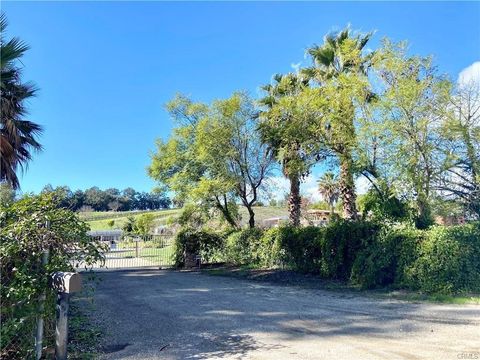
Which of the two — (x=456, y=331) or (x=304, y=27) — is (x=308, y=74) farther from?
(x=456, y=331)

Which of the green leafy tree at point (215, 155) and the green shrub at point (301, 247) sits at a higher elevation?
the green leafy tree at point (215, 155)

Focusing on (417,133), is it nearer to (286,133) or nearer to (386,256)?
(386,256)

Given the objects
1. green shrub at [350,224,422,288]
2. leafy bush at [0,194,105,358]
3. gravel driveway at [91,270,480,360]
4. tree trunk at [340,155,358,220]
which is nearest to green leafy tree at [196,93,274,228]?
tree trunk at [340,155,358,220]

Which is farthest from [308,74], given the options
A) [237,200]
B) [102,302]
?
[102,302]

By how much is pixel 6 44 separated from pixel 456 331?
8930 mm

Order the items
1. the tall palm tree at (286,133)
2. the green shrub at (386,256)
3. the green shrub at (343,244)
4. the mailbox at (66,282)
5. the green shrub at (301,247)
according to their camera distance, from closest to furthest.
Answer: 1. the mailbox at (66,282)
2. the green shrub at (386,256)
3. the green shrub at (343,244)
4. the green shrub at (301,247)
5. the tall palm tree at (286,133)

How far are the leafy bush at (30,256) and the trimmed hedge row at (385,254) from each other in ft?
28.2

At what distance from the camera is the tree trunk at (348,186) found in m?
12.7

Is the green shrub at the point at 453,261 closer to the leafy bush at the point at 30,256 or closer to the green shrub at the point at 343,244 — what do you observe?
the green shrub at the point at 343,244

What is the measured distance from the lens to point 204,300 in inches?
367

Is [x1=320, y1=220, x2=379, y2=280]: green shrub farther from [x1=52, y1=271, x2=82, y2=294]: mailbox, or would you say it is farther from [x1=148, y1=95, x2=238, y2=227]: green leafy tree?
[x1=52, y1=271, x2=82, y2=294]: mailbox

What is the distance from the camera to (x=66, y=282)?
373 cm

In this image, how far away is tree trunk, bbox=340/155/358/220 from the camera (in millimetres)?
12703

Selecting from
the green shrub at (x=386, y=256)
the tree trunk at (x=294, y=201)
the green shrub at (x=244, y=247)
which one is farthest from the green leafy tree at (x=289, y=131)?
the green shrub at (x=386, y=256)
